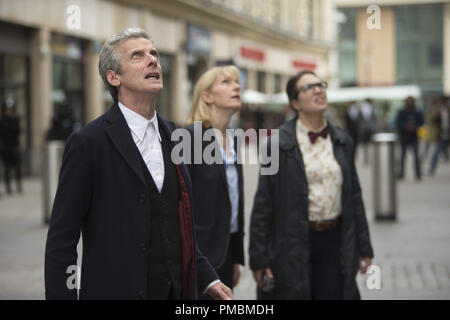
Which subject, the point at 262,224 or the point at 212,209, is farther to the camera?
the point at 262,224

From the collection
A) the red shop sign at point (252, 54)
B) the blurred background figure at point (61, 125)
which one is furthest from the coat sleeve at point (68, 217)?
the red shop sign at point (252, 54)

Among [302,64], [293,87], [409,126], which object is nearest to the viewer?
[293,87]

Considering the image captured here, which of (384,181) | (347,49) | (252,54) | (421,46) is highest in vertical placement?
(421,46)

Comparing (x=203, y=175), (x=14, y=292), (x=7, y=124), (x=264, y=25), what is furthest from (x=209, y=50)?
(x=203, y=175)

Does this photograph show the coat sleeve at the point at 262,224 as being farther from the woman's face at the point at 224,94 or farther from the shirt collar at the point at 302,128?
the woman's face at the point at 224,94

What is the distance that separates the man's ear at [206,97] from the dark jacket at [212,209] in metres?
0.30

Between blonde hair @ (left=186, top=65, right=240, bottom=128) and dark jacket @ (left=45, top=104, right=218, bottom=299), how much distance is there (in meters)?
2.04

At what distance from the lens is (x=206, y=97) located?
16.3 feet

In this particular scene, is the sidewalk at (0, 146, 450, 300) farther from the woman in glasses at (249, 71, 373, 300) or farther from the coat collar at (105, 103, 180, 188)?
the coat collar at (105, 103, 180, 188)

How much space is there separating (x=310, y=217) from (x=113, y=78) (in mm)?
1999

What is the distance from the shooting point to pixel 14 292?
6.89 meters

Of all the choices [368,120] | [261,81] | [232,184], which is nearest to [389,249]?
[232,184]

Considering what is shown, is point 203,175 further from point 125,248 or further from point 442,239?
point 442,239

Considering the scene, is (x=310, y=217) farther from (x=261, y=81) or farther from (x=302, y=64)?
(x=302, y=64)
